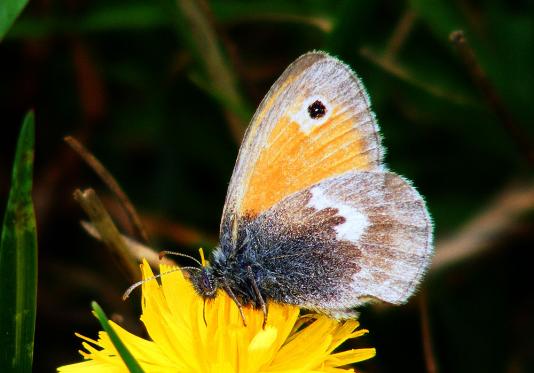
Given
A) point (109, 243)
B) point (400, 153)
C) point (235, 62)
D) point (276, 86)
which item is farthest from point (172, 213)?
point (276, 86)

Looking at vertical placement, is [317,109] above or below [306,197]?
above

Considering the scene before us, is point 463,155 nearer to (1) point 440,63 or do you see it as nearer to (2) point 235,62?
(1) point 440,63

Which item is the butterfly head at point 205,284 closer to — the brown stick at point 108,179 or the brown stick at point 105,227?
the brown stick at point 105,227

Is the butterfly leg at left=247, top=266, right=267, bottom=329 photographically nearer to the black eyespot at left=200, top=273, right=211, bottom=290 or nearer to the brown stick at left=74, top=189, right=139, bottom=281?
the black eyespot at left=200, top=273, right=211, bottom=290

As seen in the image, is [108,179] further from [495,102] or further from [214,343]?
[495,102]

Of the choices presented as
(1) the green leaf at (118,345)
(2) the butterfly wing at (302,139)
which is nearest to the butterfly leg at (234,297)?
(2) the butterfly wing at (302,139)

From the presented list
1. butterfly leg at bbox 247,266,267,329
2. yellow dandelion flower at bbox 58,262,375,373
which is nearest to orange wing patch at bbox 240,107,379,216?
butterfly leg at bbox 247,266,267,329

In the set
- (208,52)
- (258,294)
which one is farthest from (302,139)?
(208,52)

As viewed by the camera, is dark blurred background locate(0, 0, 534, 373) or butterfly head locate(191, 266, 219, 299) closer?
butterfly head locate(191, 266, 219, 299)
